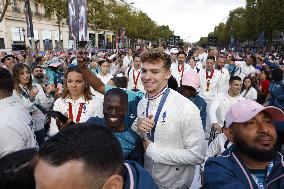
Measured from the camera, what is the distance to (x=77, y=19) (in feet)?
19.7

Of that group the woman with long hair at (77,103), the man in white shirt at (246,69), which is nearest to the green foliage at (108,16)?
the man in white shirt at (246,69)

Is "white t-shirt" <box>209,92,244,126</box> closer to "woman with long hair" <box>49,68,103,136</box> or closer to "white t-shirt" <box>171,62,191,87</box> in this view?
"woman with long hair" <box>49,68,103,136</box>

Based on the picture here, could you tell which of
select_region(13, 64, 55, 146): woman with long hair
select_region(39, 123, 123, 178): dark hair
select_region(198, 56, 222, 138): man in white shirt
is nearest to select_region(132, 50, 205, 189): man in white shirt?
select_region(39, 123, 123, 178): dark hair

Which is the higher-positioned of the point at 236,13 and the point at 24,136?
the point at 236,13

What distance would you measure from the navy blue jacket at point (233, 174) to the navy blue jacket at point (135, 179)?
2.02 feet

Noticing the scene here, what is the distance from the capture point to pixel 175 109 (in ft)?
9.36

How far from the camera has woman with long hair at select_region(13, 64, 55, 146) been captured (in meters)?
4.98

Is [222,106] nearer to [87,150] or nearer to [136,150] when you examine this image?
[136,150]

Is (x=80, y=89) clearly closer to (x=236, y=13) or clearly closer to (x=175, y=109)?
(x=175, y=109)

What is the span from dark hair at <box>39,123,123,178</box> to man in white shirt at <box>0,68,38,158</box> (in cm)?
135

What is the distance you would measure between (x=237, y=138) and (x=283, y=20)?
3563 cm

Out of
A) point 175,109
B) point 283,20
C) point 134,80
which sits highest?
point 283,20

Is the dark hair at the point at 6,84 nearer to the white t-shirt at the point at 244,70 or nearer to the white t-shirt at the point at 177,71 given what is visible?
the white t-shirt at the point at 177,71

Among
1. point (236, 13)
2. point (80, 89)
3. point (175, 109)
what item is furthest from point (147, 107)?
point (236, 13)
